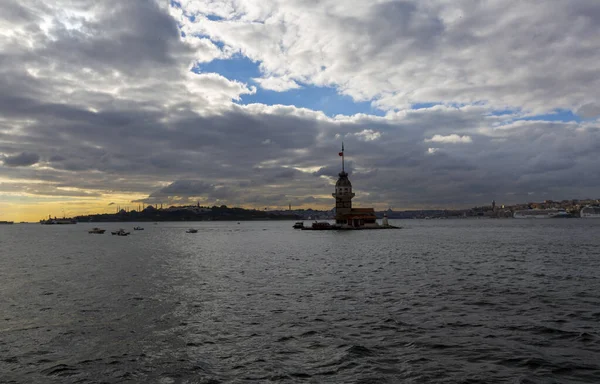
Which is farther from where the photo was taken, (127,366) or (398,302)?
(398,302)

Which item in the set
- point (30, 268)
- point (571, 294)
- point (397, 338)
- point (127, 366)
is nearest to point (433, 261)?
point (571, 294)

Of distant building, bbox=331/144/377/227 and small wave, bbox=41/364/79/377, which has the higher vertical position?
distant building, bbox=331/144/377/227

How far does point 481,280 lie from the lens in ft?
121

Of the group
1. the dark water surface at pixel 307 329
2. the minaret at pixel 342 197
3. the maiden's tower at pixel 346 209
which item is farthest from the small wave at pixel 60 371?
the minaret at pixel 342 197

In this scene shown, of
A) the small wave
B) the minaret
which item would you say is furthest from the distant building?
the small wave

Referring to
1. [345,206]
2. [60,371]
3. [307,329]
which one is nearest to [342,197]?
[345,206]

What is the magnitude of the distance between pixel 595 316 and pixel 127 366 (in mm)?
23521

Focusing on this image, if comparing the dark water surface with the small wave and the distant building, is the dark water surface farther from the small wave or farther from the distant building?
the distant building

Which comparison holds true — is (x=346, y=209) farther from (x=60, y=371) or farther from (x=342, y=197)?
(x=60, y=371)

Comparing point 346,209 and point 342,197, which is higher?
point 342,197

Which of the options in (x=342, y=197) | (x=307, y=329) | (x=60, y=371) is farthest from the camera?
(x=342, y=197)

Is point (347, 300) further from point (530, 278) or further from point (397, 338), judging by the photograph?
point (530, 278)

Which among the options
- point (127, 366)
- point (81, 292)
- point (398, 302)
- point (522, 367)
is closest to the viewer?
point (522, 367)

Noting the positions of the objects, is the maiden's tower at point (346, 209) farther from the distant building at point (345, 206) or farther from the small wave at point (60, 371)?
the small wave at point (60, 371)
